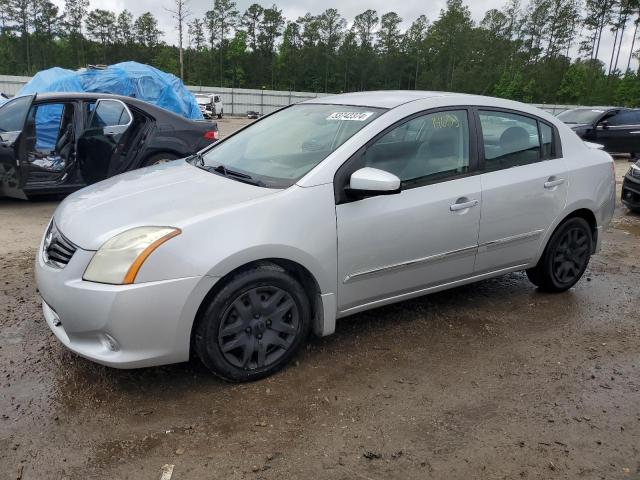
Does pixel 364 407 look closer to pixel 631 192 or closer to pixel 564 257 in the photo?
pixel 564 257

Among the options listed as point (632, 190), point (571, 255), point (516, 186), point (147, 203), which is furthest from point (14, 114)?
point (632, 190)

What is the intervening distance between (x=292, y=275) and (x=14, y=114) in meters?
5.76

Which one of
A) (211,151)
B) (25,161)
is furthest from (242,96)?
(211,151)

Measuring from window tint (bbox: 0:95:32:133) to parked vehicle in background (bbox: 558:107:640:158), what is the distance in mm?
13561

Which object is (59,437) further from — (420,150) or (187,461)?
(420,150)

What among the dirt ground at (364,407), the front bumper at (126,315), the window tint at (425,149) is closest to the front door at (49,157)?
the dirt ground at (364,407)

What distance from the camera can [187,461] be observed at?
2.41 meters

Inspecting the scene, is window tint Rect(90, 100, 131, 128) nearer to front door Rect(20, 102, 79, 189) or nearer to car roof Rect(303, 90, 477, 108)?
front door Rect(20, 102, 79, 189)

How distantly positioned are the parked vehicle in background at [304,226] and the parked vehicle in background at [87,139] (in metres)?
3.56

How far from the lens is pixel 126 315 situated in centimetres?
262

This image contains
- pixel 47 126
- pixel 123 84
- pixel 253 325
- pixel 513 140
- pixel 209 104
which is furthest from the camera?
pixel 209 104

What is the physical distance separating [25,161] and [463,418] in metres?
6.23

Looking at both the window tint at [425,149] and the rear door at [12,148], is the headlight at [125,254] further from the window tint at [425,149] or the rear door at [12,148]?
the rear door at [12,148]

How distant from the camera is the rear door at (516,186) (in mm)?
3809
